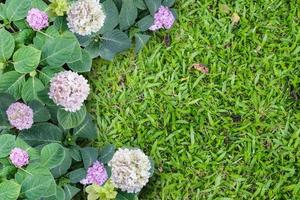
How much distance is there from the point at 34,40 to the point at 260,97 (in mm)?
994

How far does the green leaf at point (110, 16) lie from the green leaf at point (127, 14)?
3 cm

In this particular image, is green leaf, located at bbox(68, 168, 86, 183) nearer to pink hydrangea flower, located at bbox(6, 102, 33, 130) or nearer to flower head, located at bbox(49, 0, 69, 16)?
→ pink hydrangea flower, located at bbox(6, 102, 33, 130)

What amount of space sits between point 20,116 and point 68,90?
9.1 inches

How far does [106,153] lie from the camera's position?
247cm

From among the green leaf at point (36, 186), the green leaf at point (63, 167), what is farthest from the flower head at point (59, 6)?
the green leaf at point (36, 186)

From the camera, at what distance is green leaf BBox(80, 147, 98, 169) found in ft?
7.97

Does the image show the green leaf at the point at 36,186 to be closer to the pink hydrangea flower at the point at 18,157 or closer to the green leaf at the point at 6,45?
the pink hydrangea flower at the point at 18,157

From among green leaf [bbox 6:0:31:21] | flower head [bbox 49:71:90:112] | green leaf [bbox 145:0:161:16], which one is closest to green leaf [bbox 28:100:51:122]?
flower head [bbox 49:71:90:112]

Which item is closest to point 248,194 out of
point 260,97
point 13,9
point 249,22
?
point 260,97

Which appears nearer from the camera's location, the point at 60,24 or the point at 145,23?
the point at 60,24

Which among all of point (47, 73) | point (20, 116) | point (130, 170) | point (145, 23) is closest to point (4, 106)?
point (20, 116)

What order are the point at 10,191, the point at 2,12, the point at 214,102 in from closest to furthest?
the point at 10,191
the point at 2,12
the point at 214,102

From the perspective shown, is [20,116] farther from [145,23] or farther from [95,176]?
[145,23]

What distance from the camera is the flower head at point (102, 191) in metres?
2.32
